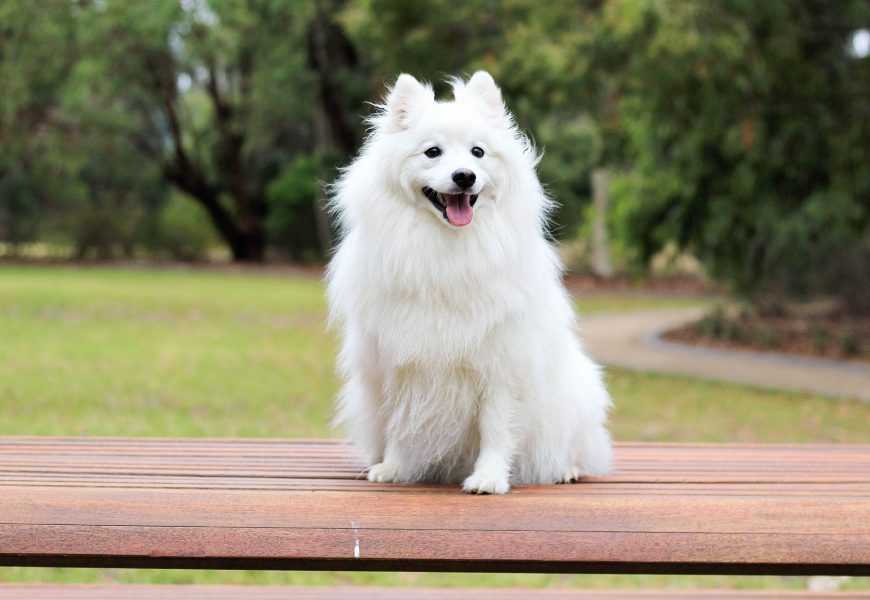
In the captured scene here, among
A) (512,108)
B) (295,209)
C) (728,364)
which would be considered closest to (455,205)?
(728,364)

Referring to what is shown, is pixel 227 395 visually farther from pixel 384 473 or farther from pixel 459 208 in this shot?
pixel 459 208

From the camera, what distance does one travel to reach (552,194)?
283 inches

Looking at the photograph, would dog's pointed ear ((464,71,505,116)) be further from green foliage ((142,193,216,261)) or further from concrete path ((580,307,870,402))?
green foliage ((142,193,216,261))

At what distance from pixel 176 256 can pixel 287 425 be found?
2759cm

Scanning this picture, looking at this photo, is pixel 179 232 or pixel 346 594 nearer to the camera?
pixel 346 594

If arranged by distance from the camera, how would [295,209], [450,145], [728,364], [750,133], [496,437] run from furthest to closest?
[295,209]
[728,364]
[750,133]
[496,437]
[450,145]

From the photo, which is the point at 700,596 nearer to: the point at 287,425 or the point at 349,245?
the point at 349,245

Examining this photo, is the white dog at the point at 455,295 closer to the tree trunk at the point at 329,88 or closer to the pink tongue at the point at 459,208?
the pink tongue at the point at 459,208

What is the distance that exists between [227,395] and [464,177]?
292 inches

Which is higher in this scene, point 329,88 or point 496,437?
point 329,88

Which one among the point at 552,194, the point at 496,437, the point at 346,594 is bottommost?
the point at 346,594

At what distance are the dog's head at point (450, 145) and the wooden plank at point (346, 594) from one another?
5.05ft

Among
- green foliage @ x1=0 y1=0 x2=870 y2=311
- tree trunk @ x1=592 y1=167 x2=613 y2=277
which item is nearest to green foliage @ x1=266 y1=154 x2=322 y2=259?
green foliage @ x1=0 y1=0 x2=870 y2=311

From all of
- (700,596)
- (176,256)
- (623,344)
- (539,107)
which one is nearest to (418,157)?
(700,596)
